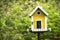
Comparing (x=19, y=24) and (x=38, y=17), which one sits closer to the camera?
(x=38, y=17)

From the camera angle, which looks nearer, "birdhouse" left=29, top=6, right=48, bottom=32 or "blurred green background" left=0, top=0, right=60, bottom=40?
"birdhouse" left=29, top=6, right=48, bottom=32

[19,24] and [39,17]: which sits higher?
[39,17]

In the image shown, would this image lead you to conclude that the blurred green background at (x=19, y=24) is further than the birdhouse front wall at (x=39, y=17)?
Yes

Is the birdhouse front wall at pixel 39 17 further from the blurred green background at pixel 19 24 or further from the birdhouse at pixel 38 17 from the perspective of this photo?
the blurred green background at pixel 19 24

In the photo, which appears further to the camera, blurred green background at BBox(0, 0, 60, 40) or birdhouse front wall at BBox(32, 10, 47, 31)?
blurred green background at BBox(0, 0, 60, 40)

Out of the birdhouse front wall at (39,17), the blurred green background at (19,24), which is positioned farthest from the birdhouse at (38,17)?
the blurred green background at (19,24)

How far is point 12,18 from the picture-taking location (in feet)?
21.8

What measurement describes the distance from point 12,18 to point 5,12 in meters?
0.43

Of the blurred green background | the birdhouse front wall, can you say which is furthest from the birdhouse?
the blurred green background

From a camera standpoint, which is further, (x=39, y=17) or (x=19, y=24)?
(x=19, y=24)

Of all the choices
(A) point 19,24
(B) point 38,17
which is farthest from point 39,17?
(A) point 19,24

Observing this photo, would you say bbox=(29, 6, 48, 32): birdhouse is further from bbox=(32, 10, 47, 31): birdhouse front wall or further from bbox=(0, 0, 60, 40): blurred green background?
bbox=(0, 0, 60, 40): blurred green background

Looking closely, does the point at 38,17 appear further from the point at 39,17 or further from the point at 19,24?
the point at 19,24

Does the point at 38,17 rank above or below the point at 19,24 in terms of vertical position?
above
